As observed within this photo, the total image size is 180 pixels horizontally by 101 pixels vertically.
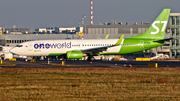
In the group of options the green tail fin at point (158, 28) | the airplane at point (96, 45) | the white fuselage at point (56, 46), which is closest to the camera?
the airplane at point (96, 45)

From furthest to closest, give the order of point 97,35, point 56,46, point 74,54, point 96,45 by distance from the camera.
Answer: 1. point 97,35
2. point 96,45
3. point 56,46
4. point 74,54

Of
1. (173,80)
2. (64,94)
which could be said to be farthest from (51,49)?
(64,94)

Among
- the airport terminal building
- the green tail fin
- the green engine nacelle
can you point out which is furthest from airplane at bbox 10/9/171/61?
the airport terminal building

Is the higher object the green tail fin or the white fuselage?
the green tail fin

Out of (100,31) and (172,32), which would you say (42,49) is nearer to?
(172,32)

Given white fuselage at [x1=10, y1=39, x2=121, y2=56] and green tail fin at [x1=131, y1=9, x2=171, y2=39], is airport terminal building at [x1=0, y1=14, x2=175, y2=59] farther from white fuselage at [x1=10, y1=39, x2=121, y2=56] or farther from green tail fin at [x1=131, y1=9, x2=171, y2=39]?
white fuselage at [x1=10, y1=39, x2=121, y2=56]

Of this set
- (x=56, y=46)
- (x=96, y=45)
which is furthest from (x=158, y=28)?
(x=56, y=46)

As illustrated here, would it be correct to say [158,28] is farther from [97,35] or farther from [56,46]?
[97,35]

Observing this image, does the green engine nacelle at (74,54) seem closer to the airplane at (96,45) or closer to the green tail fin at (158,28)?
the airplane at (96,45)

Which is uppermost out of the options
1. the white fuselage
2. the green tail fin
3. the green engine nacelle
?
the green tail fin

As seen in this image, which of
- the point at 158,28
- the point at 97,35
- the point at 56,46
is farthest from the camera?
the point at 97,35

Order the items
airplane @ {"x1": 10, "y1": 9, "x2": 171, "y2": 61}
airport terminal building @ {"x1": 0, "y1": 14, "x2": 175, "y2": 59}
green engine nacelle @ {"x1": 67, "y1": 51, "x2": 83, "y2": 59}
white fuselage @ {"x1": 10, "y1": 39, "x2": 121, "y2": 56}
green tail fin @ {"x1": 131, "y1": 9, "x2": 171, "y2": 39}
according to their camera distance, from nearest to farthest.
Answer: green engine nacelle @ {"x1": 67, "y1": 51, "x2": 83, "y2": 59} → airplane @ {"x1": 10, "y1": 9, "x2": 171, "y2": 61} → white fuselage @ {"x1": 10, "y1": 39, "x2": 121, "y2": 56} → green tail fin @ {"x1": 131, "y1": 9, "x2": 171, "y2": 39} → airport terminal building @ {"x1": 0, "y1": 14, "x2": 175, "y2": 59}

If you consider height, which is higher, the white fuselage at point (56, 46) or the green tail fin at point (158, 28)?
the green tail fin at point (158, 28)

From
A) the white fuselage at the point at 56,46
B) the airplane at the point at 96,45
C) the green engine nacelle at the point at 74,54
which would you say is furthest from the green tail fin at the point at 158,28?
the green engine nacelle at the point at 74,54
